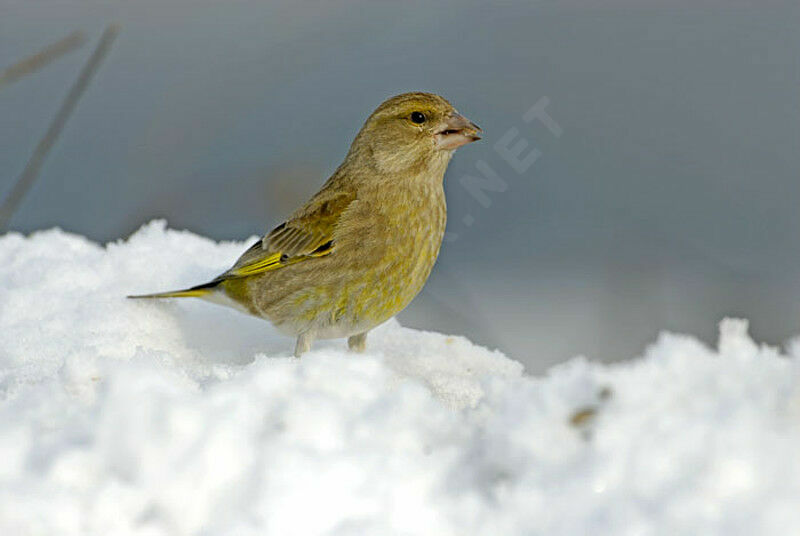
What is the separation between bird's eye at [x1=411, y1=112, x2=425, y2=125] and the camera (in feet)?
13.0

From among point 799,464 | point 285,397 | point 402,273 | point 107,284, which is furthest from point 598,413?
point 107,284

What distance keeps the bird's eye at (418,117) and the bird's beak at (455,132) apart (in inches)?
3.1

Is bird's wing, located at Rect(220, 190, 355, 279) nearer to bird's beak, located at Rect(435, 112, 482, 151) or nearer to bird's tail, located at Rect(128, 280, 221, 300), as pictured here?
bird's tail, located at Rect(128, 280, 221, 300)

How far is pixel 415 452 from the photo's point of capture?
2023 mm

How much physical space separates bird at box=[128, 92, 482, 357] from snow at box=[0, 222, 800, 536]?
143 centimetres

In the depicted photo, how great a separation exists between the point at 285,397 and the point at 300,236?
6.21 feet

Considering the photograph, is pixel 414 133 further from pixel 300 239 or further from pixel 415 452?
pixel 415 452

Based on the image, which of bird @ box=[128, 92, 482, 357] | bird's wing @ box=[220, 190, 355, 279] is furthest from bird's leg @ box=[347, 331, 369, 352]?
bird's wing @ box=[220, 190, 355, 279]

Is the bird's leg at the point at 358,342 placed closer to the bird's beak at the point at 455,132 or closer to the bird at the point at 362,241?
the bird at the point at 362,241

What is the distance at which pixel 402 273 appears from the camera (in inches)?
146

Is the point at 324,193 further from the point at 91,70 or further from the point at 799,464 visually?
the point at 799,464

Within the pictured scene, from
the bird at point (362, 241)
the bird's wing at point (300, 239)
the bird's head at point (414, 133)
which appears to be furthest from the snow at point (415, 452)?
the bird's head at point (414, 133)

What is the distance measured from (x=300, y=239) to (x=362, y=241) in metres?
0.32

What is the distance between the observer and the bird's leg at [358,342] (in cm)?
397
